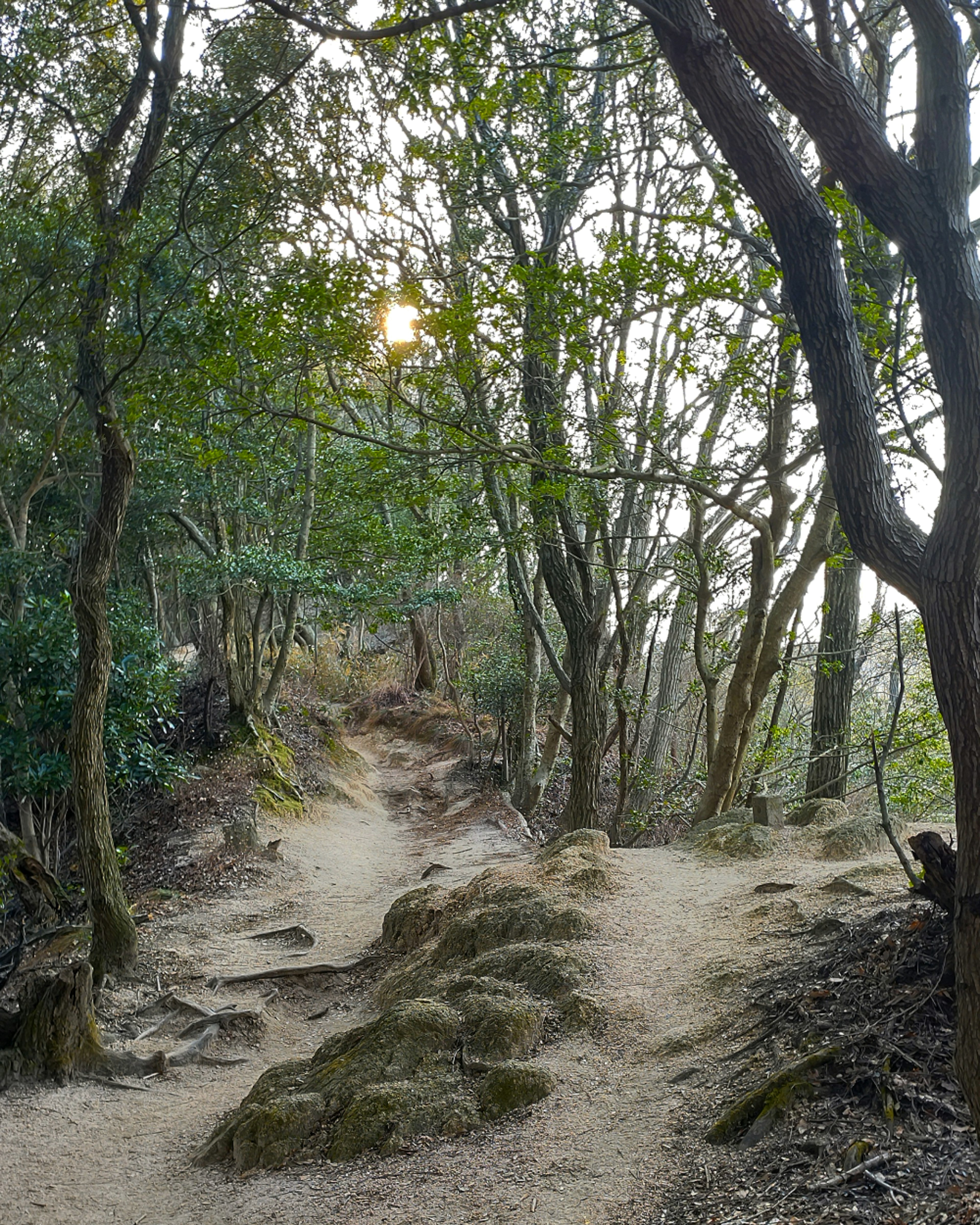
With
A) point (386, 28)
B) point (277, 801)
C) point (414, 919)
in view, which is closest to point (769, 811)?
point (414, 919)

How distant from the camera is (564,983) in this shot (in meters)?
5.39

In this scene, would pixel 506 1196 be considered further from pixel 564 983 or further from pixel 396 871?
pixel 396 871

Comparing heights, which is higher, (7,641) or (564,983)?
(7,641)

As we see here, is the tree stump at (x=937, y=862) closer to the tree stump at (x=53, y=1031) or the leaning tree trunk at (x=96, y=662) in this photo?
the tree stump at (x=53, y=1031)

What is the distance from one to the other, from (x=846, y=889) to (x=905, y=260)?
4142 mm

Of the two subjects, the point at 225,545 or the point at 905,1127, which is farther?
the point at 225,545

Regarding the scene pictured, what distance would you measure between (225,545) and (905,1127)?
13.2 meters

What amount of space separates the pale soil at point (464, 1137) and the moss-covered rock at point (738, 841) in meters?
0.21

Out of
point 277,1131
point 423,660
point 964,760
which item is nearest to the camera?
point 964,760

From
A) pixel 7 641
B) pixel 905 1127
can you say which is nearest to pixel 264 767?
pixel 7 641

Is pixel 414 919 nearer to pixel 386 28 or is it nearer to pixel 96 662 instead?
pixel 96 662

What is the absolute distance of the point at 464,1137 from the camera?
4273 mm

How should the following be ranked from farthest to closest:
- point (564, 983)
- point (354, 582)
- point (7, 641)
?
point (354, 582) < point (7, 641) < point (564, 983)

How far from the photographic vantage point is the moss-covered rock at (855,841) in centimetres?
739
